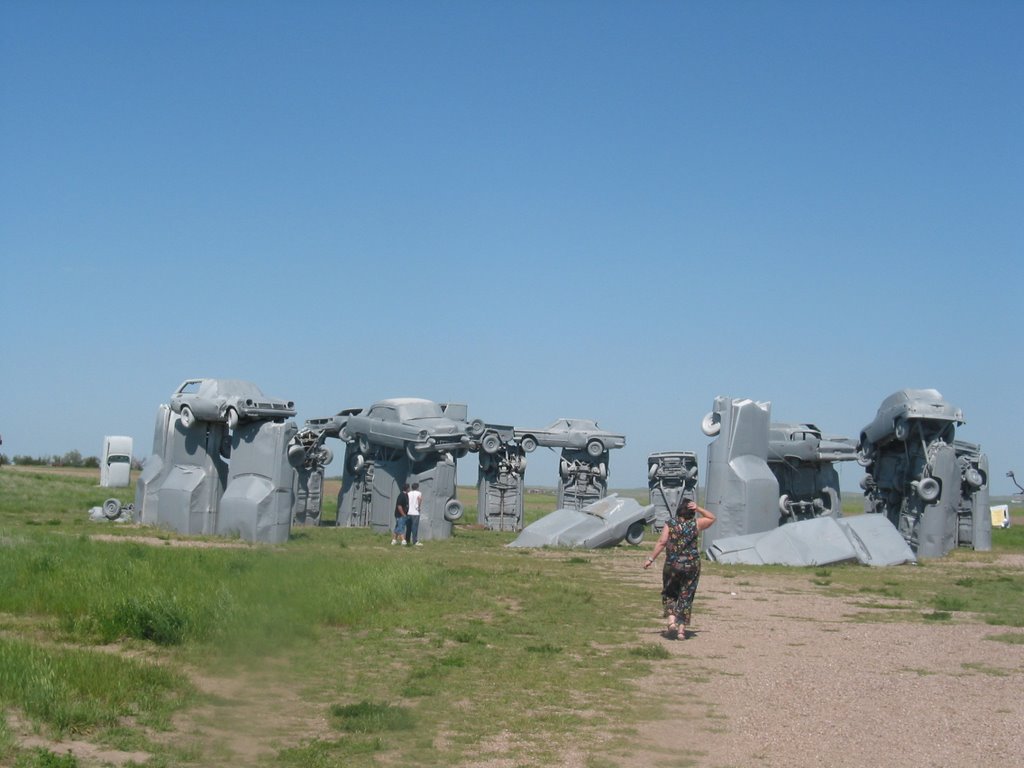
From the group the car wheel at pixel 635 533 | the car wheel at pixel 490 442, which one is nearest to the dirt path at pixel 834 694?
the car wheel at pixel 635 533

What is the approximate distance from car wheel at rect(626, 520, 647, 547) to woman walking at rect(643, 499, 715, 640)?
668 inches

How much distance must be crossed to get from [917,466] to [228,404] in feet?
58.2

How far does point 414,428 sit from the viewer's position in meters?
31.4

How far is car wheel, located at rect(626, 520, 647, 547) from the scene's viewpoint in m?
30.4

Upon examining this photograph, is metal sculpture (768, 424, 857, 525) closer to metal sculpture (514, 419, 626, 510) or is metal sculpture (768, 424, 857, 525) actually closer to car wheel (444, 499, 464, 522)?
metal sculpture (514, 419, 626, 510)

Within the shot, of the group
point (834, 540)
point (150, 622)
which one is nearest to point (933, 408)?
point (834, 540)

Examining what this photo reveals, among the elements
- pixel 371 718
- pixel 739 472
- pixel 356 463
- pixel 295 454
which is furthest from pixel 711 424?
pixel 371 718

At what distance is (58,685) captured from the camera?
8.27 m

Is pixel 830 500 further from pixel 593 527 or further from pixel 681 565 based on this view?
pixel 681 565

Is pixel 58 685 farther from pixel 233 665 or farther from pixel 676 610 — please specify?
pixel 676 610

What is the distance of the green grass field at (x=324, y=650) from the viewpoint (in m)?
7.88

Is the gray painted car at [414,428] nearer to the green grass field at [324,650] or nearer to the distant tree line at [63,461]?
the green grass field at [324,650]

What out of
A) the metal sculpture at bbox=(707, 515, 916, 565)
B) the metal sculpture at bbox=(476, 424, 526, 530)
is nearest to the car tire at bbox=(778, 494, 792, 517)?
the metal sculpture at bbox=(707, 515, 916, 565)

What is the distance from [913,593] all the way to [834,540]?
5.51 metres
